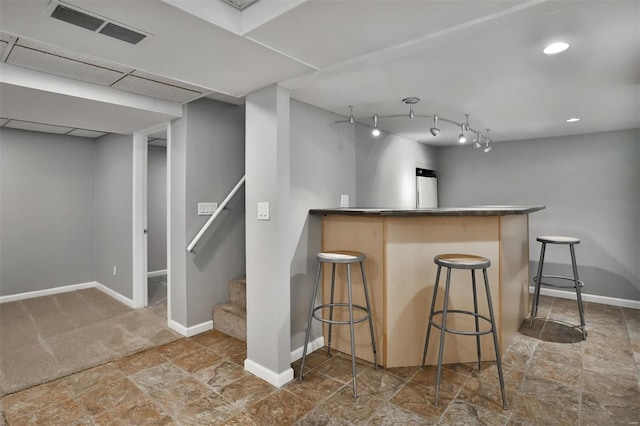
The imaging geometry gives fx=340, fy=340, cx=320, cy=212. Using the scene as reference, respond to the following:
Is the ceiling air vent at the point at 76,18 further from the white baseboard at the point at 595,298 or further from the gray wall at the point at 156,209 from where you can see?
the white baseboard at the point at 595,298

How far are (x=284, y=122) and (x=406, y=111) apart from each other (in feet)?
4.78

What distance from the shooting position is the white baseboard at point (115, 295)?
4.15 metres

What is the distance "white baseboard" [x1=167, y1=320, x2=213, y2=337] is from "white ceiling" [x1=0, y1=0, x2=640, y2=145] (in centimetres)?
206

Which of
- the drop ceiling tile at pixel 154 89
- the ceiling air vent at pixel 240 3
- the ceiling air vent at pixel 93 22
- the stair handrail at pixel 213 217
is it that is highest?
the drop ceiling tile at pixel 154 89

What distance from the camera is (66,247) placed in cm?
479

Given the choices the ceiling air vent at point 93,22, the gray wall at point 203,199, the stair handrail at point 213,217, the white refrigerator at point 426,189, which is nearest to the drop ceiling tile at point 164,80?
the gray wall at point 203,199

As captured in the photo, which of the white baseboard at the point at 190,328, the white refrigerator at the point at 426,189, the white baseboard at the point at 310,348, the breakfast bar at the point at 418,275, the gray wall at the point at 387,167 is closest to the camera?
the breakfast bar at the point at 418,275

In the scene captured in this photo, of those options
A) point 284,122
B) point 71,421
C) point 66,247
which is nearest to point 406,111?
point 284,122

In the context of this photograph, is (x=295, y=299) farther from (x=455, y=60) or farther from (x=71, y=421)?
(x=455, y=60)

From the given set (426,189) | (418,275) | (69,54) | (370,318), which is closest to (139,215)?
(69,54)

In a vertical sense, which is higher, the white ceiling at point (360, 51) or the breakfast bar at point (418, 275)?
the white ceiling at point (360, 51)

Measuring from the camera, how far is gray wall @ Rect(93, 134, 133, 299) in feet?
13.8

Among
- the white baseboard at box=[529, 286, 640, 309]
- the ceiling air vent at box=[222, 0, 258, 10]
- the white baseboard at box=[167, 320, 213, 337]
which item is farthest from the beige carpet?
the white baseboard at box=[529, 286, 640, 309]

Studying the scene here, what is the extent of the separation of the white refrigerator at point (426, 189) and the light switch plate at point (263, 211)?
3093mm
